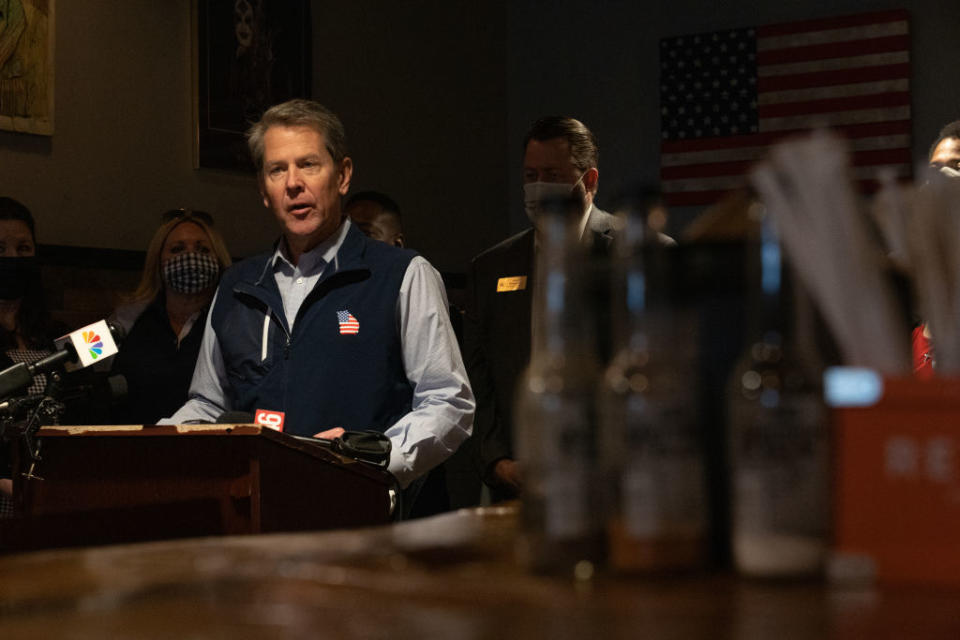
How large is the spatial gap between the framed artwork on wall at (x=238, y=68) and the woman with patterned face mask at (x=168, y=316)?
1.66m

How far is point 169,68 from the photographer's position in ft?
19.6

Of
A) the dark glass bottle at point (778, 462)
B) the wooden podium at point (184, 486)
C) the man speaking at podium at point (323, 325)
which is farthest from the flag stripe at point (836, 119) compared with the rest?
the dark glass bottle at point (778, 462)

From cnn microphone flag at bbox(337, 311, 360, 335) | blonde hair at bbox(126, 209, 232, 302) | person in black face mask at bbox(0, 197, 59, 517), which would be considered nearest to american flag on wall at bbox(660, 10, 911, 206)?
blonde hair at bbox(126, 209, 232, 302)

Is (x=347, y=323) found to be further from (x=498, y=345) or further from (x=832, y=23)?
(x=832, y=23)

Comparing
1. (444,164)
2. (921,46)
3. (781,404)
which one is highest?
(921,46)

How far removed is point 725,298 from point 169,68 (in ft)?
17.4

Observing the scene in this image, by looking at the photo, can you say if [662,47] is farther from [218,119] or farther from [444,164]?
[218,119]

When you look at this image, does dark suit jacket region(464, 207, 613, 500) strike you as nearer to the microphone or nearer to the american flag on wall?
the microphone

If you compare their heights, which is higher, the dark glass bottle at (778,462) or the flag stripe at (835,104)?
the flag stripe at (835,104)

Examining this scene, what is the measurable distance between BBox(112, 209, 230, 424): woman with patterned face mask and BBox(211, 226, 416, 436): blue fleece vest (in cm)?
103

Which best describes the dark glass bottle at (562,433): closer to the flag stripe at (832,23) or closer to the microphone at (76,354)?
the microphone at (76,354)

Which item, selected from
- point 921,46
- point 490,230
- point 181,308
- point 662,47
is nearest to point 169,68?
point 181,308

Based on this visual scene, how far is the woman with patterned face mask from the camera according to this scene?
Answer: 410 cm

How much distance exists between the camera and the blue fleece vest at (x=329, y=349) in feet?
9.73
